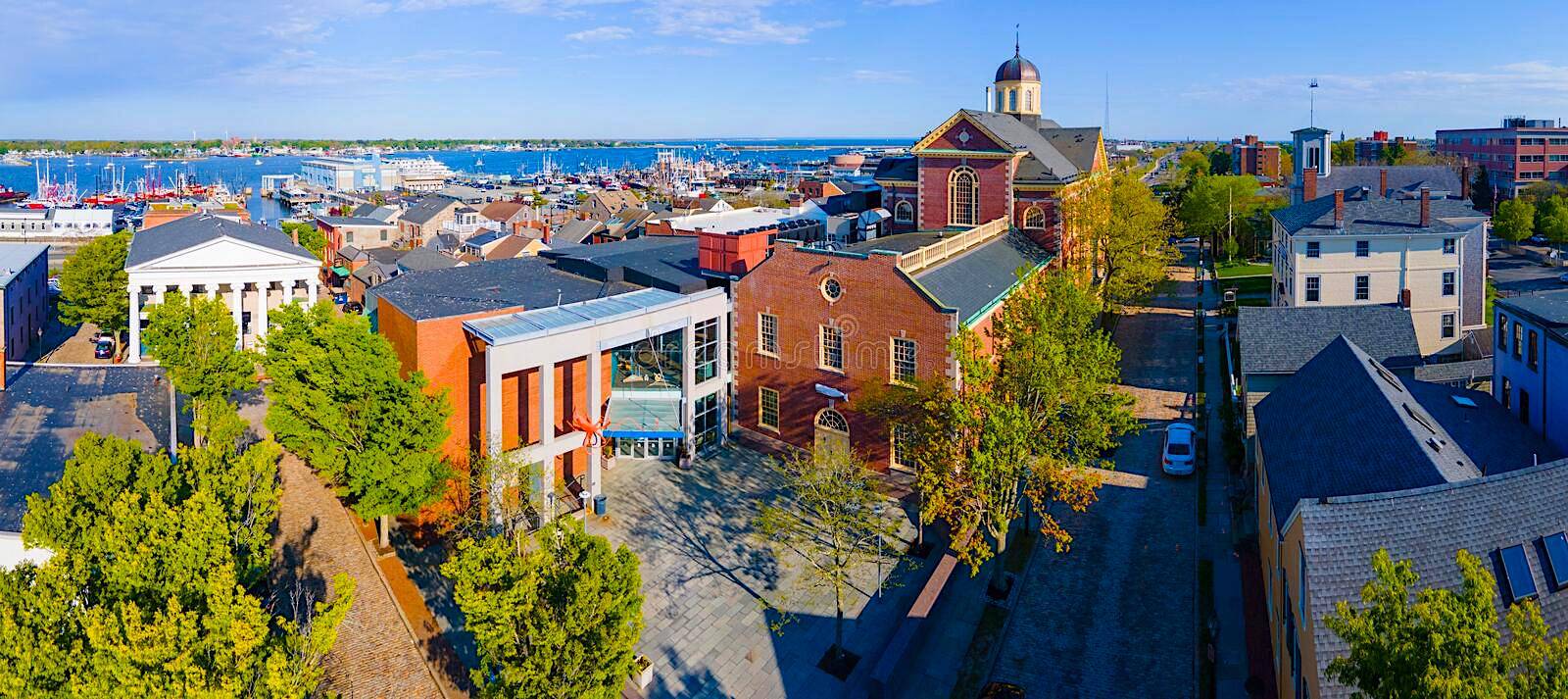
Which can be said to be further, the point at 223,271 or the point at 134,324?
the point at 223,271

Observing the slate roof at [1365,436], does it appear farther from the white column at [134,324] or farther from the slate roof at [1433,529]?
the white column at [134,324]

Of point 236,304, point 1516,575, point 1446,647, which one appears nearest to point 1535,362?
point 1516,575

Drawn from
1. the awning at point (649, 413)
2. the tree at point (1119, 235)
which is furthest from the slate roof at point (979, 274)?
the awning at point (649, 413)

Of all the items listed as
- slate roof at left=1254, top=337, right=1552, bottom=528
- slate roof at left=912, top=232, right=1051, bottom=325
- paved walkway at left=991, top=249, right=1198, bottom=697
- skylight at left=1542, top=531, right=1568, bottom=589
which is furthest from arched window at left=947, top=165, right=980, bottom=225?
skylight at left=1542, top=531, right=1568, bottom=589

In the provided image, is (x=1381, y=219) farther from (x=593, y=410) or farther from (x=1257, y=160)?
(x=1257, y=160)

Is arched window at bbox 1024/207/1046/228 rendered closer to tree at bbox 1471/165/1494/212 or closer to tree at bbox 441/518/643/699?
tree at bbox 441/518/643/699
